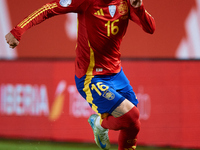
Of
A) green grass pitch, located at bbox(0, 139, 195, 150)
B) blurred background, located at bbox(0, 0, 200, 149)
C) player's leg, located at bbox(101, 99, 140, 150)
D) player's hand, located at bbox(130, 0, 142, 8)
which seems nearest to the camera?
player's hand, located at bbox(130, 0, 142, 8)

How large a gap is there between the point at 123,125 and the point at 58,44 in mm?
3038

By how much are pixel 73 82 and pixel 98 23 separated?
8.67ft

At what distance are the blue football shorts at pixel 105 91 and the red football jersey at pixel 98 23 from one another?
71mm

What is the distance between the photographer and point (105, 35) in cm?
344

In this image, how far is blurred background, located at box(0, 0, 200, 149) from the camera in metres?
5.61

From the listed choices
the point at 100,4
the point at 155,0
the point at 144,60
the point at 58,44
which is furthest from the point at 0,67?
the point at 100,4

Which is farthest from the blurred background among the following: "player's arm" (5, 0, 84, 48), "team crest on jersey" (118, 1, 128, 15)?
"player's arm" (5, 0, 84, 48)

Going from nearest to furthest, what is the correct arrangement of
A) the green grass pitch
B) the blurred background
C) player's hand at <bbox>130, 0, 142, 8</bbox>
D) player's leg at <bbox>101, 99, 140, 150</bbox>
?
1. player's hand at <bbox>130, 0, 142, 8</bbox>
2. player's leg at <bbox>101, 99, 140, 150</bbox>
3. the green grass pitch
4. the blurred background

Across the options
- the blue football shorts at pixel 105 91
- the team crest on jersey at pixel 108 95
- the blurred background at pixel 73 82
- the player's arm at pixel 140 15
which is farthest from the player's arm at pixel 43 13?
the blurred background at pixel 73 82

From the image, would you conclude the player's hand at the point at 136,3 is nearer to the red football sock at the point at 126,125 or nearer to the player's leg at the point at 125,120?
the player's leg at the point at 125,120

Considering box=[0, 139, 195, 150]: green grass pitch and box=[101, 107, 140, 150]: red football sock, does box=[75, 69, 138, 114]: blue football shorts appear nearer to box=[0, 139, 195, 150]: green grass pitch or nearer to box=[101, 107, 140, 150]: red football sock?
box=[101, 107, 140, 150]: red football sock

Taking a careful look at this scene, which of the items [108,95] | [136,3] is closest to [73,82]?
[108,95]

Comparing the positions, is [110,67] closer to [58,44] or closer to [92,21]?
[92,21]

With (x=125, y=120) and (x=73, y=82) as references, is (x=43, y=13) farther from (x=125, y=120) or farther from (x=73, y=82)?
(x=73, y=82)
